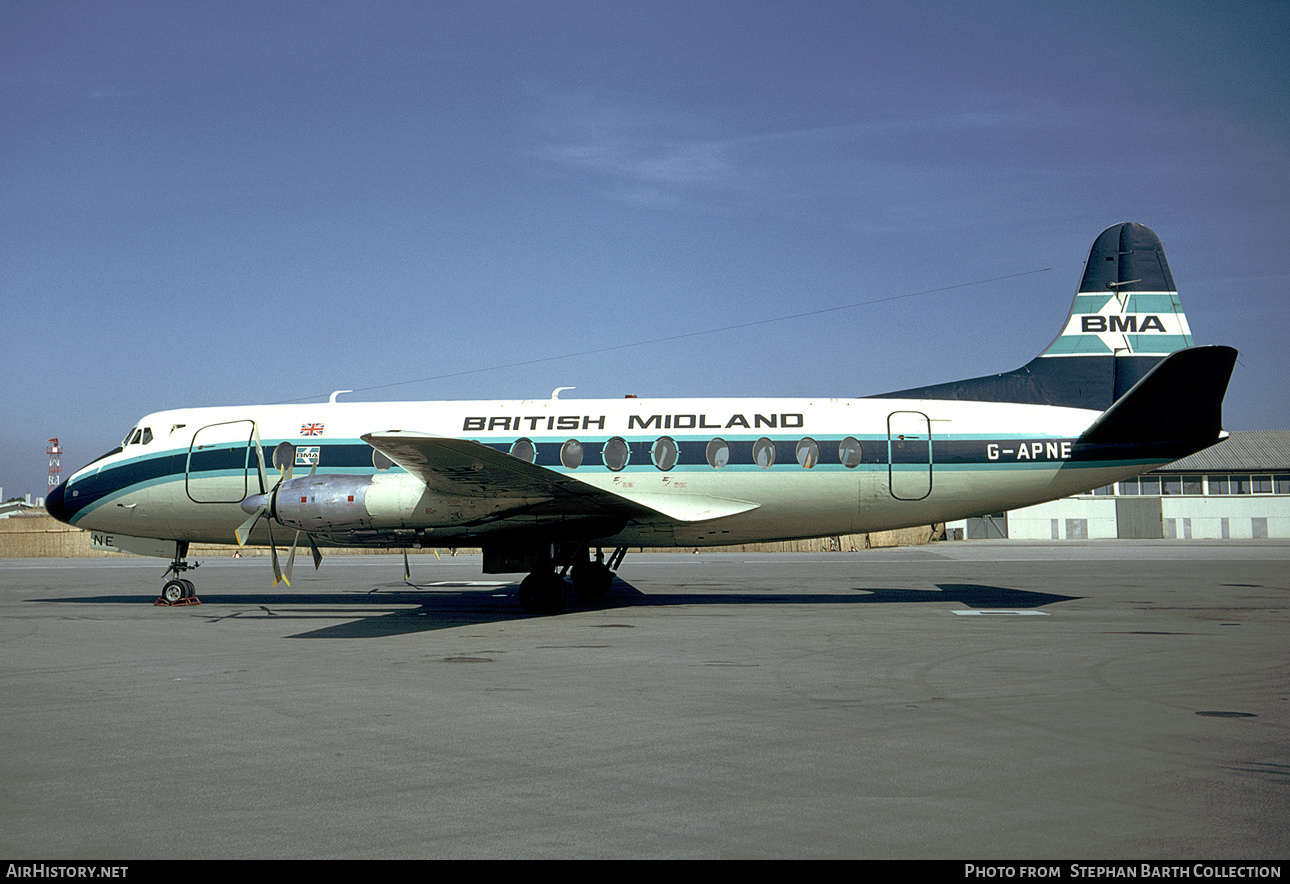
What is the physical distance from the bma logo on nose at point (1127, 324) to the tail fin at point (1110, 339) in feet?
0.07

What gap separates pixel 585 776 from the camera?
6445 millimetres

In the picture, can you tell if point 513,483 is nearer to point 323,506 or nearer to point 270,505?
point 323,506

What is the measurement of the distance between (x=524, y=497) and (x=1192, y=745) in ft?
37.9

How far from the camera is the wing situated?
14344 mm

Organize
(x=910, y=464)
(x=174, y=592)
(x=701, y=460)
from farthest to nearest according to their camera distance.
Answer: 1. (x=174, y=592)
2. (x=701, y=460)
3. (x=910, y=464)

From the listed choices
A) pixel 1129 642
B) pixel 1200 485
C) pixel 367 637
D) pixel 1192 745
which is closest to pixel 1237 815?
pixel 1192 745

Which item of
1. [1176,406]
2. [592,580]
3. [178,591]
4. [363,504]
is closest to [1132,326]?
[1176,406]

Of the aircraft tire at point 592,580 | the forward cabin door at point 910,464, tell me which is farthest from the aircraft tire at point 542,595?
the forward cabin door at point 910,464

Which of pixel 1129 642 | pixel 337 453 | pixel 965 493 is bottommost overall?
pixel 1129 642

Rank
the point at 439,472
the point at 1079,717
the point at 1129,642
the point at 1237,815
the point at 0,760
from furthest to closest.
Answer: the point at 439,472 → the point at 1129,642 → the point at 1079,717 → the point at 0,760 → the point at 1237,815

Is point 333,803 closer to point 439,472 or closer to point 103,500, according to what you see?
point 439,472

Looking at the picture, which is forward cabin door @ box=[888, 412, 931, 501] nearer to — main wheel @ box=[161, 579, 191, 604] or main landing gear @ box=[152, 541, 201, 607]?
main landing gear @ box=[152, 541, 201, 607]

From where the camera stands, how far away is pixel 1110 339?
19.4m

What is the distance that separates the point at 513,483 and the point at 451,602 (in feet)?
18.0
